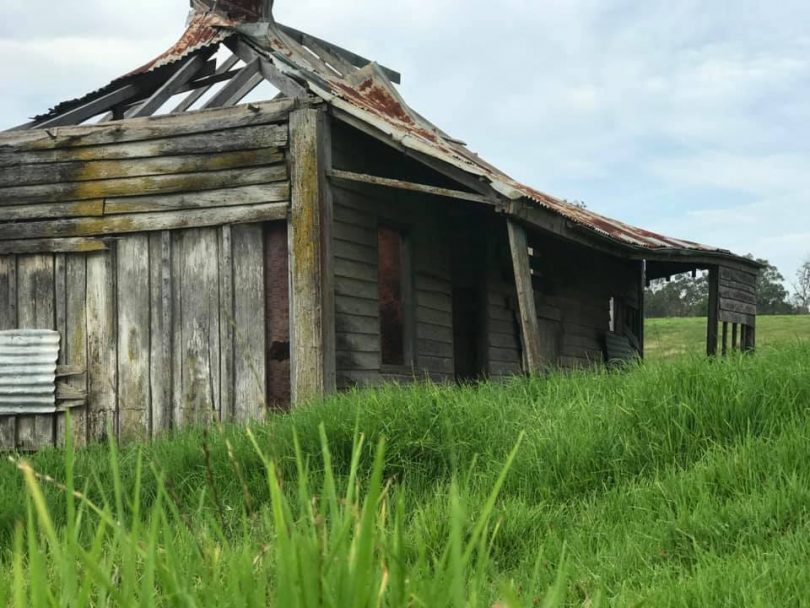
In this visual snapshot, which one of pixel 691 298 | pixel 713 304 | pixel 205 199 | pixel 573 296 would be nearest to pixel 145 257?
pixel 205 199

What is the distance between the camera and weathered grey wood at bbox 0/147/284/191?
9.82 m

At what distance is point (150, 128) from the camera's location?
1019 cm

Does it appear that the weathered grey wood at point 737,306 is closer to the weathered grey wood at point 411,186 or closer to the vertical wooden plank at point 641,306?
the vertical wooden plank at point 641,306

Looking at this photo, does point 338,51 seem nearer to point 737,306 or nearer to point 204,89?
point 204,89

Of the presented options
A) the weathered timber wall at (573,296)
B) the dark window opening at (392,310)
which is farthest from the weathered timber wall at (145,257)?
the weathered timber wall at (573,296)

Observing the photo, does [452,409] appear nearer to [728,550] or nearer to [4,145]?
[728,550]

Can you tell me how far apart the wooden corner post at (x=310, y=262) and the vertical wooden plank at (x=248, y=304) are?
0.42 meters

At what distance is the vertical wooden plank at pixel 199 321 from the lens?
986 cm

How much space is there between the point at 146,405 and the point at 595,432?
5769 millimetres

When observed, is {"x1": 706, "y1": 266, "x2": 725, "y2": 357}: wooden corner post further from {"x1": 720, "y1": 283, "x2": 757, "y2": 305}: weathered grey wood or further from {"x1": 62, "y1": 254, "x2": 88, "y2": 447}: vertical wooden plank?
{"x1": 62, "y1": 254, "x2": 88, "y2": 447}: vertical wooden plank

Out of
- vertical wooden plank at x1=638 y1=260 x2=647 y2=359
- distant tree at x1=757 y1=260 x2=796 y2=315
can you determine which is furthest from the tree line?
vertical wooden plank at x1=638 y1=260 x2=647 y2=359

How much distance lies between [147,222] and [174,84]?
5.48 feet

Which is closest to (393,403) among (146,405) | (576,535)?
(576,535)

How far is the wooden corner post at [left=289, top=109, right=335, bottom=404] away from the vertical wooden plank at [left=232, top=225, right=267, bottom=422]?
16.5 inches
